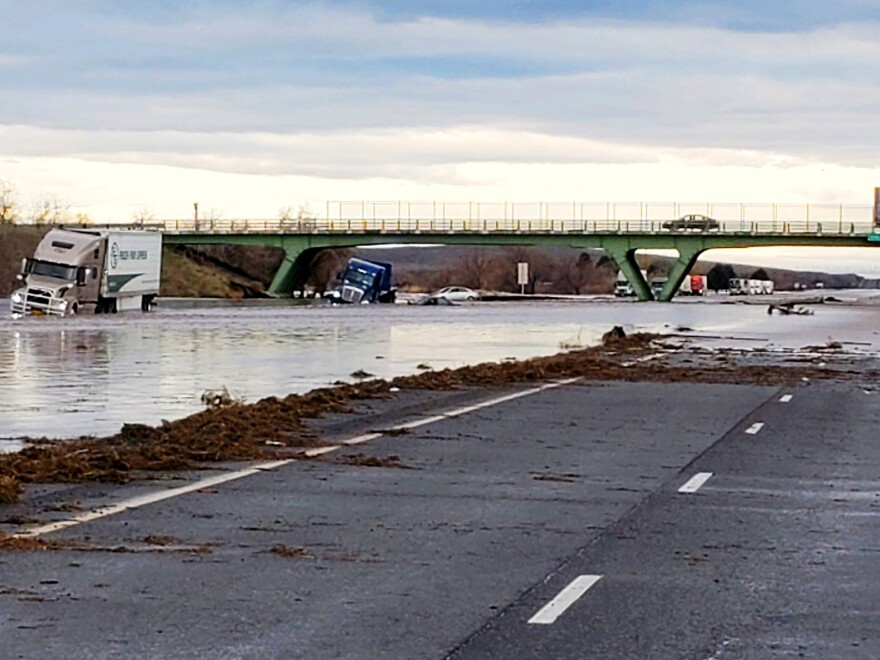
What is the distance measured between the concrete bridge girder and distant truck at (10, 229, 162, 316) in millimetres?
43018

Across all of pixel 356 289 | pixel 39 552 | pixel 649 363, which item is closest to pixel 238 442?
pixel 39 552

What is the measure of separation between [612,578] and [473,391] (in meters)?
18.0

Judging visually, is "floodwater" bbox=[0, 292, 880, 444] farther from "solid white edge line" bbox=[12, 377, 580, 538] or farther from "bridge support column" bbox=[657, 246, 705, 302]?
"bridge support column" bbox=[657, 246, 705, 302]

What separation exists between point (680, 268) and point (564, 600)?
399 feet

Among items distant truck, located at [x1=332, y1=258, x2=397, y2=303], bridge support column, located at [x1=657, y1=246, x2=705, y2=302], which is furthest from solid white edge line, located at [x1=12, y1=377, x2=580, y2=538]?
bridge support column, located at [x1=657, y1=246, x2=705, y2=302]

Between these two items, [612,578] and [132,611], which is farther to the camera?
[612,578]

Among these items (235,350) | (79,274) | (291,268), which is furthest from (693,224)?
(235,350)

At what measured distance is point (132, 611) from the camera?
9203mm

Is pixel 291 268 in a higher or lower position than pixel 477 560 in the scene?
lower

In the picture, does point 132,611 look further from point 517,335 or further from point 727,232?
point 727,232

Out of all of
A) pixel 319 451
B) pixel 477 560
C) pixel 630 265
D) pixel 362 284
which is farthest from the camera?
pixel 630 265

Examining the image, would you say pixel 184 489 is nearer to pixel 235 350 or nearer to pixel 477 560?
pixel 477 560

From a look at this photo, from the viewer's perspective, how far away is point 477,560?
11.0 meters

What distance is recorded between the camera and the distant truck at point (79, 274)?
251 feet
